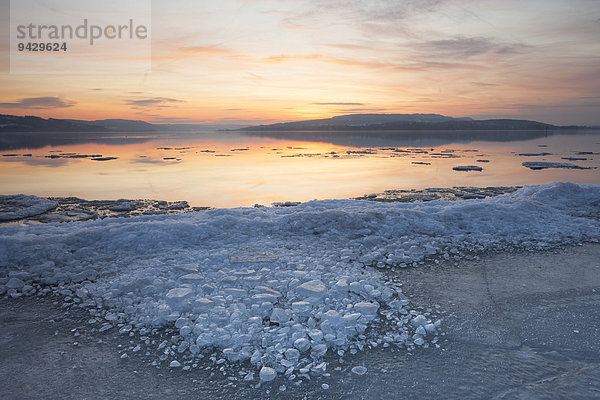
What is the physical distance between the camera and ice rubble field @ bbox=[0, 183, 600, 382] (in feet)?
15.9

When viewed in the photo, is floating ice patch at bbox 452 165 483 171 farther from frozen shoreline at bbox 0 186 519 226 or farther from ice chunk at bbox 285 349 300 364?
Result: ice chunk at bbox 285 349 300 364

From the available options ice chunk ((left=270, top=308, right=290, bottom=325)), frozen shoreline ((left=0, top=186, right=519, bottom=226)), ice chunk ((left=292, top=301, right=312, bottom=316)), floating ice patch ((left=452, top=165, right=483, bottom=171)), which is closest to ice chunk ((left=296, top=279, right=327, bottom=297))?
ice chunk ((left=292, top=301, right=312, bottom=316))

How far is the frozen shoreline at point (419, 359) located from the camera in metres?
3.95

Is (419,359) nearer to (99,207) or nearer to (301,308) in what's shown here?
(301,308)

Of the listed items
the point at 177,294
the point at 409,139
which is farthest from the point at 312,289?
the point at 409,139

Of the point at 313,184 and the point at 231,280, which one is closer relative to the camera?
the point at 231,280

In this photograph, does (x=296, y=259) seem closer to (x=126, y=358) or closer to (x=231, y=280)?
(x=231, y=280)

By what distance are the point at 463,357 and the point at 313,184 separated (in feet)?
67.3

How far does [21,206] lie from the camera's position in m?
15.2

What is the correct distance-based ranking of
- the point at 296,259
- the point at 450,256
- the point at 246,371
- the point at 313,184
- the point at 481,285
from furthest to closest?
the point at 313,184, the point at 450,256, the point at 296,259, the point at 481,285, the point at 246,371

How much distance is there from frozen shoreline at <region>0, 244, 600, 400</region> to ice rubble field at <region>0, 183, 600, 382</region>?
0.28 metres

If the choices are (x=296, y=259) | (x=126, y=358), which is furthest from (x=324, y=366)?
(x=296, y=259)

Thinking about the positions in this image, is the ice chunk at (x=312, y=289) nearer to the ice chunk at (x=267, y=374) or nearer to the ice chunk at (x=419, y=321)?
the ice chunk at (x=419, y=321)

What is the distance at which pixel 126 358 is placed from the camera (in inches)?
179
